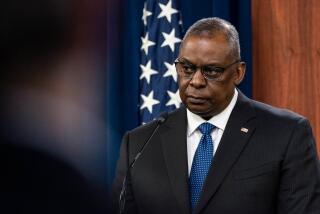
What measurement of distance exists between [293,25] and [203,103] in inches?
43.5

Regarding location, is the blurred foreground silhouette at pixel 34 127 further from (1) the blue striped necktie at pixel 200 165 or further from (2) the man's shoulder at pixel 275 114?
(2) the man's shoulder at pixel 275 114

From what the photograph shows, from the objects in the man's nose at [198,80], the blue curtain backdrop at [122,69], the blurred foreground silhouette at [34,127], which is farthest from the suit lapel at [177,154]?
the blue curtain backdrop at [122,69]

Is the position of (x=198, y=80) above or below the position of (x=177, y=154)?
above

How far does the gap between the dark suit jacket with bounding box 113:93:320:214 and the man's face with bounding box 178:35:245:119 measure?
0.27ft

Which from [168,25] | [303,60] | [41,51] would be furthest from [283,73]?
[41,51]

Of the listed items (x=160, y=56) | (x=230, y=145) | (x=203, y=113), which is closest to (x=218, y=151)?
(x=230, y=145)

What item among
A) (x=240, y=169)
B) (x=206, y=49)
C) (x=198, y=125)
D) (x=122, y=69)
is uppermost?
(x=206, y=49)

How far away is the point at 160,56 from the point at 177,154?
1118 mm

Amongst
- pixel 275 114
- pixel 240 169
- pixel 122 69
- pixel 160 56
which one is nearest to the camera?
pixel 240 169

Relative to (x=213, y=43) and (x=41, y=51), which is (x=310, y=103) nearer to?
(x=213, y=43)

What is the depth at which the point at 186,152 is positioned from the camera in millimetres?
1530

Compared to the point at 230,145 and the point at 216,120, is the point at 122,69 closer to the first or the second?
the point at 216,120

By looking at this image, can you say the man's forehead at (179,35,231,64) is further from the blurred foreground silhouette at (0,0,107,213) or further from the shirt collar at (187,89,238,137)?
the blurred foreground silhouette at (0,0,107,213)

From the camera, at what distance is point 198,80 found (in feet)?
4.91
